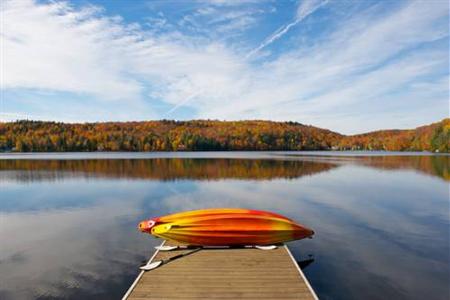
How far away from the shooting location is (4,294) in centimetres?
870

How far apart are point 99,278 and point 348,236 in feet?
35.9

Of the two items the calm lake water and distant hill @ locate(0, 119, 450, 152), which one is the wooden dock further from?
distant hill @ locate(0, 119, 450, 152)

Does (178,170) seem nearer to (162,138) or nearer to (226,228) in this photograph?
(226,228)

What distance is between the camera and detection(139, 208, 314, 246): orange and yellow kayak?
10.4 metres

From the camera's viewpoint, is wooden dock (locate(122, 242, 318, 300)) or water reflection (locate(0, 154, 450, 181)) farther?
water reflection (locate(0, 154, 450, 181))

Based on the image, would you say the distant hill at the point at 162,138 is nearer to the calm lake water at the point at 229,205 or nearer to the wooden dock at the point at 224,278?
the calm lake water at the point at 229,205

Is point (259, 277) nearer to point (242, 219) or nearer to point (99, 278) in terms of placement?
point (242, 219)

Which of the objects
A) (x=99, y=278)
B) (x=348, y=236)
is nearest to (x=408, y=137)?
(x=348, y=236)

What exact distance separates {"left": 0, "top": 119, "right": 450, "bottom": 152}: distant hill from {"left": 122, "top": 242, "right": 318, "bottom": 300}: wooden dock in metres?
123

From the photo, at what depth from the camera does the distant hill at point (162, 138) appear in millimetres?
123188

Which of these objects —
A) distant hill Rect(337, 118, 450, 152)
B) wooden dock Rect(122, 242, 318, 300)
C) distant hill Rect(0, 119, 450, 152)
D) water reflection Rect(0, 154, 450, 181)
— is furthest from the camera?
distant hill Rect(0, 119, 450, 152)

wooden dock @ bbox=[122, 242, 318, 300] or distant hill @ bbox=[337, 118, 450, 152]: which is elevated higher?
distant hill @ bbox=[337, 118, 450, 152]

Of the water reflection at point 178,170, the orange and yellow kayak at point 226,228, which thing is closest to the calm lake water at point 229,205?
the orange and yellow kayak at point 226,228

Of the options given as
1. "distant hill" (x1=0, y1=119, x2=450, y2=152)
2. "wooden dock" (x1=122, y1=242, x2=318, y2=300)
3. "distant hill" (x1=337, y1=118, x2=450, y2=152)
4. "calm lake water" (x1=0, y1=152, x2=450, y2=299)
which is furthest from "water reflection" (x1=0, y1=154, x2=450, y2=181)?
"distant hill" (x1=0, y1=119, x2=450, y2=152)
